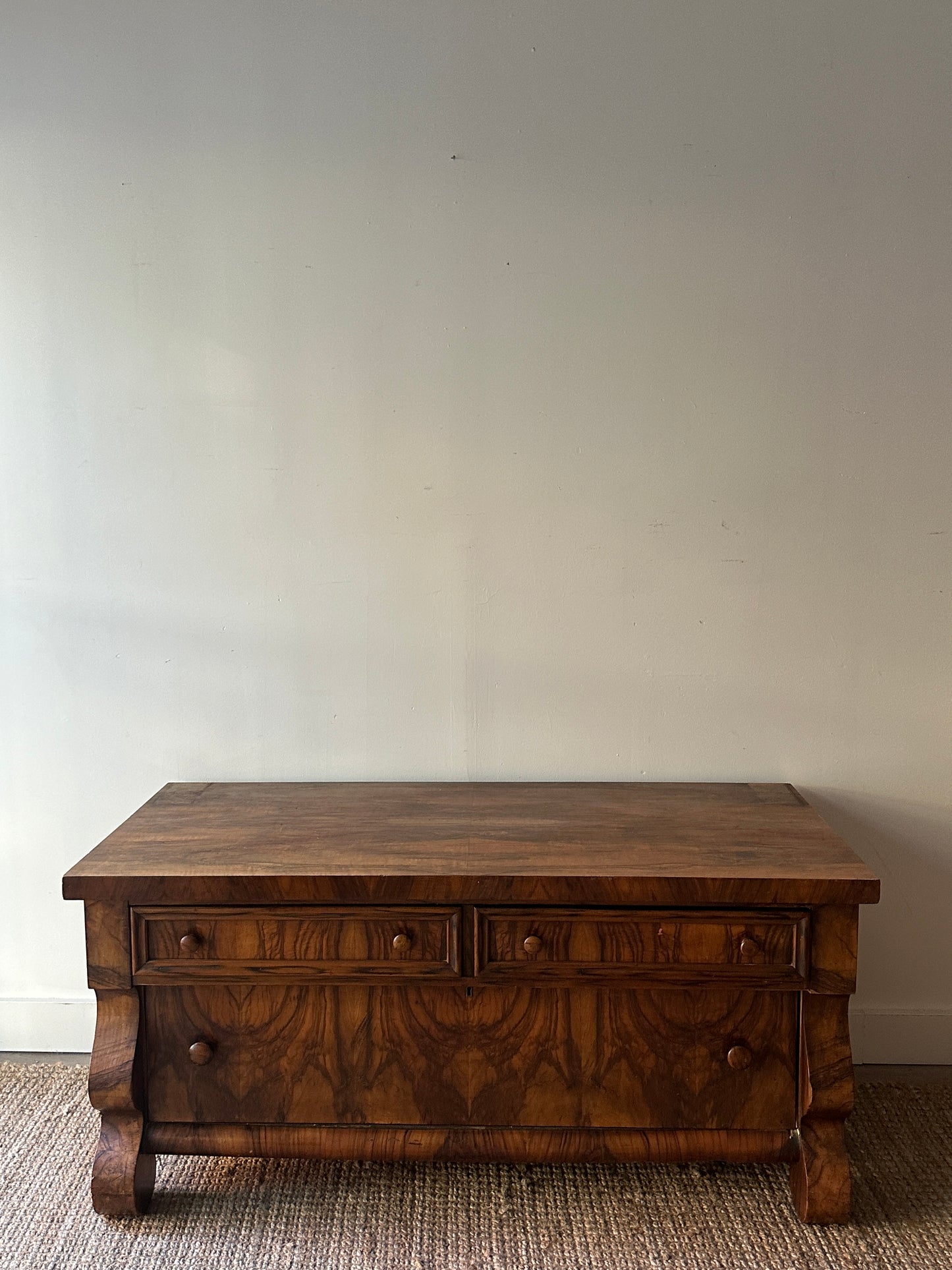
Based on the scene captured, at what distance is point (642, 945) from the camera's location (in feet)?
5.21

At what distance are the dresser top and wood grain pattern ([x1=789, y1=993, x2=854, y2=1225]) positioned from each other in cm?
22

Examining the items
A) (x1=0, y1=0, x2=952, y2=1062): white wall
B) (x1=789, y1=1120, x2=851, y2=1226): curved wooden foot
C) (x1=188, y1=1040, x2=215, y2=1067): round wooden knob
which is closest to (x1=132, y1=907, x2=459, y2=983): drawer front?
(x1=188, y1=1040, x2=215, y2=1067): round wooden knob

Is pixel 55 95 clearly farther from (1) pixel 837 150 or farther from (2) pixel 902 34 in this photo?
(2) pixel 902 34

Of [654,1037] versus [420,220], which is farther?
[420,220]

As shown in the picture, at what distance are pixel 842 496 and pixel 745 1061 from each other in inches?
44.3

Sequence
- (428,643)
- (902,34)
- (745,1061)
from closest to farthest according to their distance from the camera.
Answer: (745,1061), (902,34), (428,643)

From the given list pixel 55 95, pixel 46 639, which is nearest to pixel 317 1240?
pixel 46 639

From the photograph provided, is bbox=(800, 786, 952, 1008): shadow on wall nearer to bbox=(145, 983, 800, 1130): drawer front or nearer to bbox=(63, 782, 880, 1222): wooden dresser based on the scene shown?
bbox=(63, 782, 880, 1222): wooden dresser

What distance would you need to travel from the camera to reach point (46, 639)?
82.4 inches

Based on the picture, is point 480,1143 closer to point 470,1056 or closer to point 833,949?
point 470,1056

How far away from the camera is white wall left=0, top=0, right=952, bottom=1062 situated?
1.95m

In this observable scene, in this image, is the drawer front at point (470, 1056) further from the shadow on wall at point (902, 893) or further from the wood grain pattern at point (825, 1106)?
the shadow on wall at point (902, 893)

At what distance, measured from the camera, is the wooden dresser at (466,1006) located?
1574 mm

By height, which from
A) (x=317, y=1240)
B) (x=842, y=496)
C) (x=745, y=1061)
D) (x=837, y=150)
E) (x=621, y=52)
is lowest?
(x=317, y=1240)
